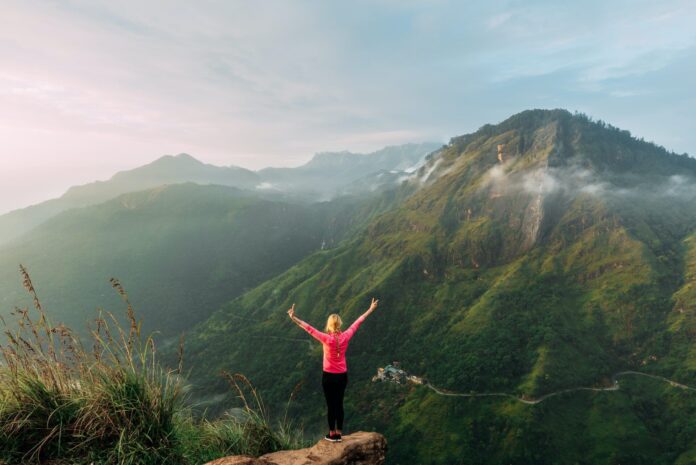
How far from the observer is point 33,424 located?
242 inches

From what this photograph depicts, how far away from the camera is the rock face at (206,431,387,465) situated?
7.60 metres

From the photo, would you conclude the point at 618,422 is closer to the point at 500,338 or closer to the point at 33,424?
the point at 500,338

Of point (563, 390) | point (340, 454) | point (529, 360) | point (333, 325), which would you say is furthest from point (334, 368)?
point (529, 360)

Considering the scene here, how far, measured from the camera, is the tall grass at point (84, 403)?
238 inches

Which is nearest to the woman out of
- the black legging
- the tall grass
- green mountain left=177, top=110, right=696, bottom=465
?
the black legging

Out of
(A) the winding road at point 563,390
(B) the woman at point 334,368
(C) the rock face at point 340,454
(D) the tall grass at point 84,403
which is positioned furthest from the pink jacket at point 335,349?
(A) the winding road at point 563,390

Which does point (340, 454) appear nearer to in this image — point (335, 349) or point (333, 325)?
point (335, 349)

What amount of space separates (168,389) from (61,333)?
2.30m

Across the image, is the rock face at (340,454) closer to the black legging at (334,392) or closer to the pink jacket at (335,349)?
the black legging at (334,392)

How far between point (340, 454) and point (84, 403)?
5.31 metres

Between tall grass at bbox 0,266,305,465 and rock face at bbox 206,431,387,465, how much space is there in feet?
6.21

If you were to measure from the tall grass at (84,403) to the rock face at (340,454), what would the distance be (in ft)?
6.21

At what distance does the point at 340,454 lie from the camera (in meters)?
7.97

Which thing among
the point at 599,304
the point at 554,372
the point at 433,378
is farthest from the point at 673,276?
the point at 433,378
